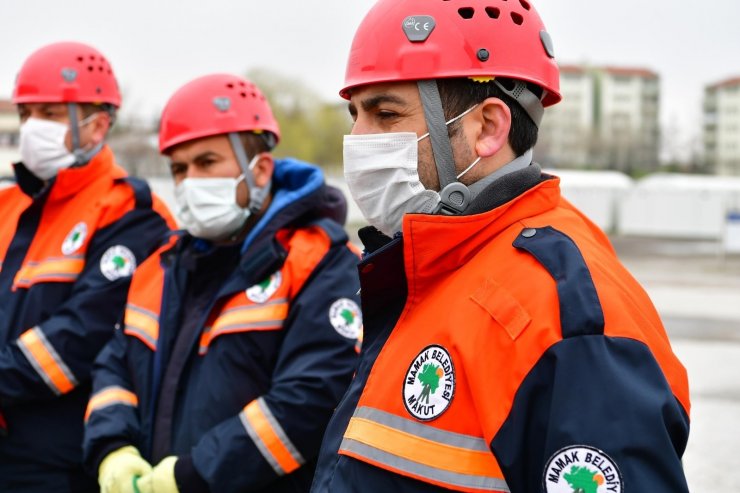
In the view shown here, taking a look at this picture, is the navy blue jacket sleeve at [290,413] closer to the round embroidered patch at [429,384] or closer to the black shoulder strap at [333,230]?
the black shoulder strap at [333,230]

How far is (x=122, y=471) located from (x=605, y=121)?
10555 cm

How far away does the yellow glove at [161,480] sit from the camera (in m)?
2.74

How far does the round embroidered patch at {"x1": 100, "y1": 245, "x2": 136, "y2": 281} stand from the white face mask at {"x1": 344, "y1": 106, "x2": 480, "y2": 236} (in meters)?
1.79

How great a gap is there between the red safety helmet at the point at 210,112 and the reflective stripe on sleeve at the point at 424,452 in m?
1.81

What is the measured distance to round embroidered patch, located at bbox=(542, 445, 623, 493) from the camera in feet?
4.65

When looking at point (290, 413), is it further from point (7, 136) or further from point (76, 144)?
point (7, 136)

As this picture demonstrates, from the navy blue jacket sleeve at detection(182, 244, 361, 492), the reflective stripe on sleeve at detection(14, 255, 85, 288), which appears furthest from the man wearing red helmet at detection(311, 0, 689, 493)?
the reflective stripe on sleeve at detection(14, 255, 85, 288)

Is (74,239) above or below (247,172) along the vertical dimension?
below

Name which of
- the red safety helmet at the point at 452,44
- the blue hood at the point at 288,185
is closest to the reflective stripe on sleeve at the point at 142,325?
the blue hood at the point at 288,185

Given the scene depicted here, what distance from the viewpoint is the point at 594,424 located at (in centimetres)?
144

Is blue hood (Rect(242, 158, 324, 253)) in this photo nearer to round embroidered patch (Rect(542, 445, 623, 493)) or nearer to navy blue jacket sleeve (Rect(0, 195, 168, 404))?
navy blue jacket sleeve (Rect(0, 195, 168, 404))

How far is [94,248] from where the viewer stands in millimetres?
3633

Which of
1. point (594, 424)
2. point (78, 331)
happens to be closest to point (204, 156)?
point (78, 331)

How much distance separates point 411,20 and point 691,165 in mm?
90251
